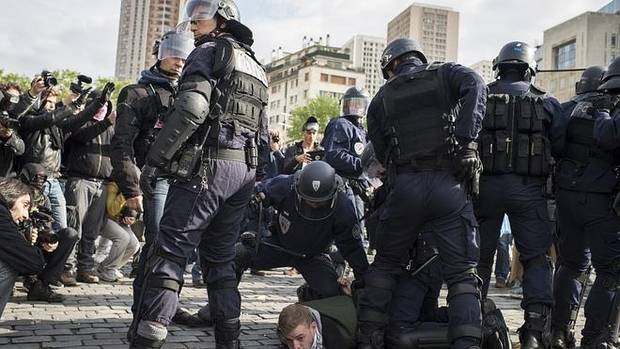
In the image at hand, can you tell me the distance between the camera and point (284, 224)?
4574 millimetres

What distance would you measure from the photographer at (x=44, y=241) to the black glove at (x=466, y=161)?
11.3 feet

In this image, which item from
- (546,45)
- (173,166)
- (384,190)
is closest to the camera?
(173,166)

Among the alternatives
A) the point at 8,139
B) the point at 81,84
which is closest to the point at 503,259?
the point at 81,84

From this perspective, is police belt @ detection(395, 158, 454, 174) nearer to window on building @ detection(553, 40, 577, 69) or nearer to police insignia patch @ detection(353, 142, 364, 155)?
police insignia patch @ detection(353, 142, 364, 155)

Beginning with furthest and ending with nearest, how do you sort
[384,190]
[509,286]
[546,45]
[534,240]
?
[546,45]
[509,286]
[384,190]
[534,240]

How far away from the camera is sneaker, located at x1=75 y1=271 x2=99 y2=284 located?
245 inches

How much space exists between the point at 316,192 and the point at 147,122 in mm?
1412

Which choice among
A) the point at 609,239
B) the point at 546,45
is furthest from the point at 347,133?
the point at 546,45

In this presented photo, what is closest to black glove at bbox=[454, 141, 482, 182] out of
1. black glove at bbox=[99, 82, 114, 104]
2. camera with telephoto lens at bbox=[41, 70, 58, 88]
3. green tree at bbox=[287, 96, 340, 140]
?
black glove at bbox=[99, 82, 114, 104]

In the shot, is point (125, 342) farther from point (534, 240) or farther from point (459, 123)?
point (534, 240)

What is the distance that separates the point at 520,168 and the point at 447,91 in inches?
36.6

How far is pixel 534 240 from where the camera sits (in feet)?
13.4

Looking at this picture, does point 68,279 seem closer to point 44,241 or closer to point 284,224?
point 44,241

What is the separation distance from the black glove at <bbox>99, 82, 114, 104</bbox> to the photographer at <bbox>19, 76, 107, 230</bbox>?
0.02 m
